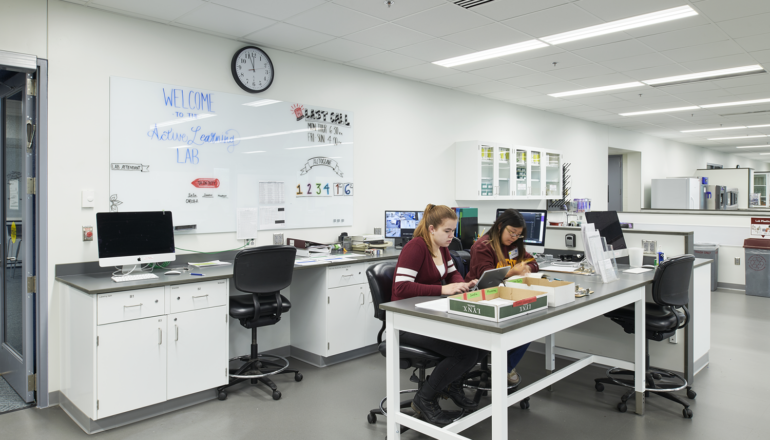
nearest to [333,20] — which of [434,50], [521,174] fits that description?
[434,50]

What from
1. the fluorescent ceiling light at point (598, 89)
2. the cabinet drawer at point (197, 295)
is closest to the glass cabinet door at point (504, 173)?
the fluorescent ceiling light at point (598, 89)

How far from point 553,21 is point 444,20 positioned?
852 millimetres

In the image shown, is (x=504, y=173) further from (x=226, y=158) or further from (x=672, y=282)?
(x=226, y=158)

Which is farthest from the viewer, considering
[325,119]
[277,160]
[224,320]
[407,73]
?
[407,73]

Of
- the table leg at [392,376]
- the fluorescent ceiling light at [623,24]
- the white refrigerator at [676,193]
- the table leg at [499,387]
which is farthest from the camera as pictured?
the white refrigerator at [676,193]

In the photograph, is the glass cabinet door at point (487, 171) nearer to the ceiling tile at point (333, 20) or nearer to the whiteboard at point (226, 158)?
the whiteboard at point (226, 158)

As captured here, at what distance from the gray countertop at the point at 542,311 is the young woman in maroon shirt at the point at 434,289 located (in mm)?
123

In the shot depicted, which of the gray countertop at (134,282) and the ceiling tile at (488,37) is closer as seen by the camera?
the gray countertop at (134,282)

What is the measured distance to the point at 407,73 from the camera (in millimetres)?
5352

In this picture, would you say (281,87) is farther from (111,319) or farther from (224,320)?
(111,319)

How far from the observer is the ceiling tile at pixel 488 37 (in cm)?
402

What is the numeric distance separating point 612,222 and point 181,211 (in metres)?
3.40

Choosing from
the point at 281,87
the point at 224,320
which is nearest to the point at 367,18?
the point at 281,87

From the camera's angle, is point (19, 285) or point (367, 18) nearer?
point (19, 285)
